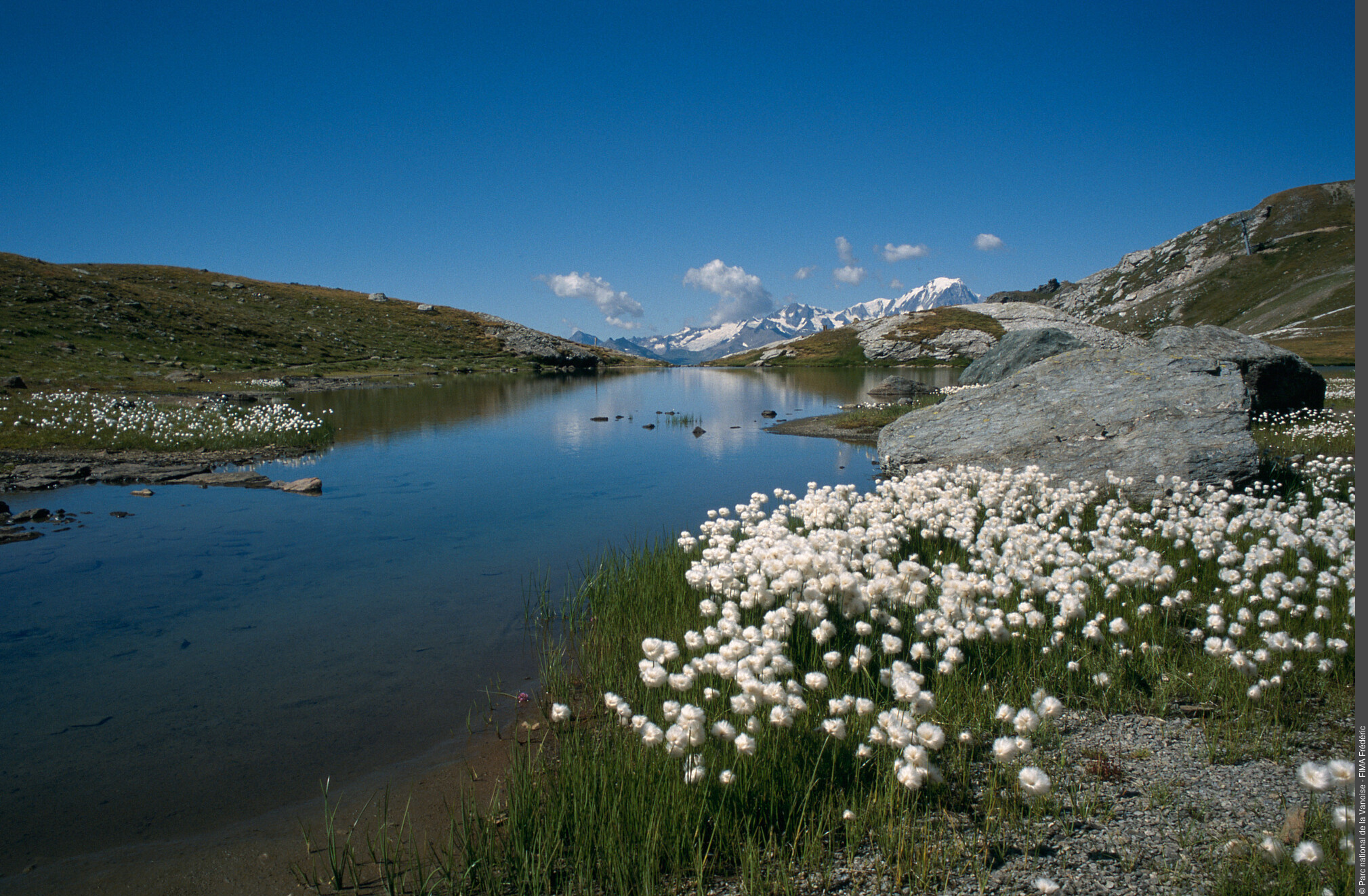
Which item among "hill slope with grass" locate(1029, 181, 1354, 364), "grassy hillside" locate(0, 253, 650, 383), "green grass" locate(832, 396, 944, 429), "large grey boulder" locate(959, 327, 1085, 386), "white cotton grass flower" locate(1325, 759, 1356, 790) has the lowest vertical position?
"white cotton grass flower" locate(1325, 759, 1356, 790)

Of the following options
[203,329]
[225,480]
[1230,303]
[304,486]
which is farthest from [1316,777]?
[1230,303]

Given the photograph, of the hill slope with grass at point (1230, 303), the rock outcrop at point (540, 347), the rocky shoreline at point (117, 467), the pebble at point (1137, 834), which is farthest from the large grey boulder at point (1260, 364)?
the rock outcrop at point (540, 347)

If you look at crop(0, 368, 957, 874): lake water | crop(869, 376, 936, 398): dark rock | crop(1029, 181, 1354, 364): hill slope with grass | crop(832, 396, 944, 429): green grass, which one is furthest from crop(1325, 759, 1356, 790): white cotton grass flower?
crop(1029, 181, 1354, 364): hill slope with grass

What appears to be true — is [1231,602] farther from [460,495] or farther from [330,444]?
[330,444]

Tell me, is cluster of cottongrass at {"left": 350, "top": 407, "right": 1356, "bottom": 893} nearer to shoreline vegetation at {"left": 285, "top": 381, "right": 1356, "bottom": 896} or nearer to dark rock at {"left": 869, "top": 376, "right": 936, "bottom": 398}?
shoreline vegetation at {"left": 285, "top": 381, "right": 1356, "bottom": 896}

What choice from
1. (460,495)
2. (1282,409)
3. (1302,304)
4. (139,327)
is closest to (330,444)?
(460,495)

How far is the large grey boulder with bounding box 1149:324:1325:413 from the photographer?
59.8 feet

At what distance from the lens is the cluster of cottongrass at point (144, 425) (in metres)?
22.4

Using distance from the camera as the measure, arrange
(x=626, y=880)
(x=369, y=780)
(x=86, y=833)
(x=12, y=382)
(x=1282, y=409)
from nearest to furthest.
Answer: (x=626, y=880) < (x=86, y=833) < (x=369, y=780) < (x=1282, y=409) < (x=12, y=382)

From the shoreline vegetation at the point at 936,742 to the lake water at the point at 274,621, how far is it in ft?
4.43

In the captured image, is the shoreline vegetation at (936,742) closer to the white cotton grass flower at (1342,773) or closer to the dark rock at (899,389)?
the white cotton grass flower at (1342,773)

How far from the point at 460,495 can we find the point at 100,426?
16527mm

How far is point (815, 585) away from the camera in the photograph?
5906mm

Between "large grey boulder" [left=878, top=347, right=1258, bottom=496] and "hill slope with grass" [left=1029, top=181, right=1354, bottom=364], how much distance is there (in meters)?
94.0
